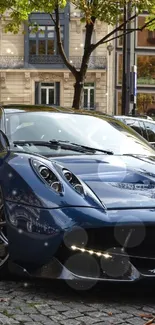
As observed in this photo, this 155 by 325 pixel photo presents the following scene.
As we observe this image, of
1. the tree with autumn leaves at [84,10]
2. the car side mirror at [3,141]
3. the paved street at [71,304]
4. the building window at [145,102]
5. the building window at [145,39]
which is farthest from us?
the building window at [145,39]

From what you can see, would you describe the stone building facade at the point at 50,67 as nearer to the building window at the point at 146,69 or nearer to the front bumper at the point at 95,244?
the building window at the point at 146,69

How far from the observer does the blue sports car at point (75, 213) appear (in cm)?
348

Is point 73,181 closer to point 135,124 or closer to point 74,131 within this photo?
point 74,131

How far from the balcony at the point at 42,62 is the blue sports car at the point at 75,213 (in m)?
39.6

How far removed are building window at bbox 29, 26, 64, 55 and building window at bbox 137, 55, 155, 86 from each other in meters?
6.80

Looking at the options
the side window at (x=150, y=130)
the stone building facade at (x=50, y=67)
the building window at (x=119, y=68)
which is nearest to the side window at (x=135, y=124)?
the side window at (x=150, y=130)

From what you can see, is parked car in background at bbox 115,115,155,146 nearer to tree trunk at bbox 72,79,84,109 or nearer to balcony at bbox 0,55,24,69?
tree trunk at bbox 72,79,84,109

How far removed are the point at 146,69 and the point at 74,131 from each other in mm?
41787

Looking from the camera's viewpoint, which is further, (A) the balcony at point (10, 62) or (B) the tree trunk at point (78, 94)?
(A) the balcony at point (10, 62)

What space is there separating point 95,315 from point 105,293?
0.47 m

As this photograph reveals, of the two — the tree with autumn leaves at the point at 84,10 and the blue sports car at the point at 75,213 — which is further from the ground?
the tree with autumn leaves at the point at 84,10

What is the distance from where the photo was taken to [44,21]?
4419 cm

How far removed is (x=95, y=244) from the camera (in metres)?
3.49

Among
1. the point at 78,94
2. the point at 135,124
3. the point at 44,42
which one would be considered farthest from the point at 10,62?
the point at 135,124
